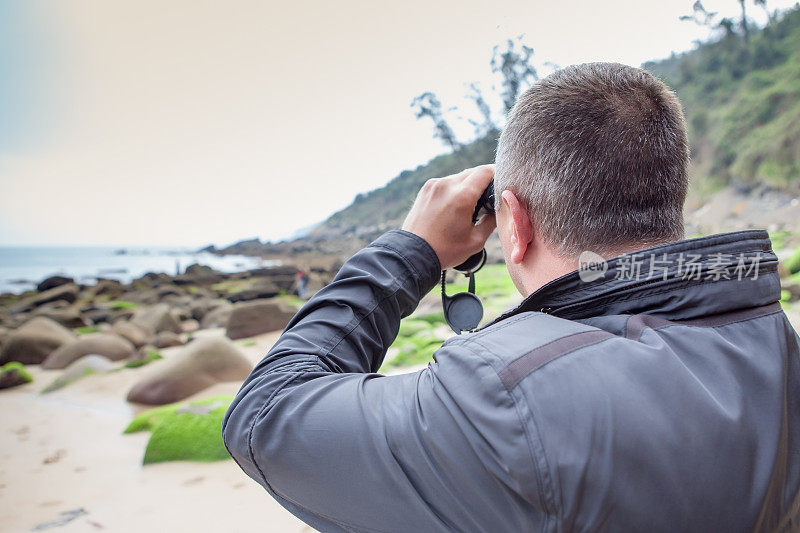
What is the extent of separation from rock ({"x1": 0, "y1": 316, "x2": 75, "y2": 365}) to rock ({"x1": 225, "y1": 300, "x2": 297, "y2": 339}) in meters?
2.36

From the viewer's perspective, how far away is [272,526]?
226 cm

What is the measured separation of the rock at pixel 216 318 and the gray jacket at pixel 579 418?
10.1m

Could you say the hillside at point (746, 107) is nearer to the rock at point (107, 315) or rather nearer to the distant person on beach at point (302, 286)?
the distant person on beach at point (302, 286)

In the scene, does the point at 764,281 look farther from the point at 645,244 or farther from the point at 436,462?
the point at 436,462

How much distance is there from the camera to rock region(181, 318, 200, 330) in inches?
406

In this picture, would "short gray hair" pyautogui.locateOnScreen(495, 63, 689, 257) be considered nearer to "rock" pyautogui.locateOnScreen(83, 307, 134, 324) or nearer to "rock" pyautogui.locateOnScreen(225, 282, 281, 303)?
"rock" pyautogui.locateOnScreen(83, 307, 134, 324)

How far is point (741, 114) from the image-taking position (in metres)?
19.8

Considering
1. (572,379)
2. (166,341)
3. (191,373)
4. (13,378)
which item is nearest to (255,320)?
(166,341)

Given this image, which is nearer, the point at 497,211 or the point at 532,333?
the point at 532,333

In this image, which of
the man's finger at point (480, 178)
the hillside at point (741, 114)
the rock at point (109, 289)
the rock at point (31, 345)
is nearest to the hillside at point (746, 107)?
the hillside at point (741, 114)

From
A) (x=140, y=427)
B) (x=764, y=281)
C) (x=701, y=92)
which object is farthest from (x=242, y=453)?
(x=701, y=92)

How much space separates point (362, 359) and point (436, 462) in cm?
34

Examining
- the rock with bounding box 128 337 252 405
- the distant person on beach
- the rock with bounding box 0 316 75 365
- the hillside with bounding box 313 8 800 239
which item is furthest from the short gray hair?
the distant person on beach

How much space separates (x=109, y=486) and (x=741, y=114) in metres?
23.6
